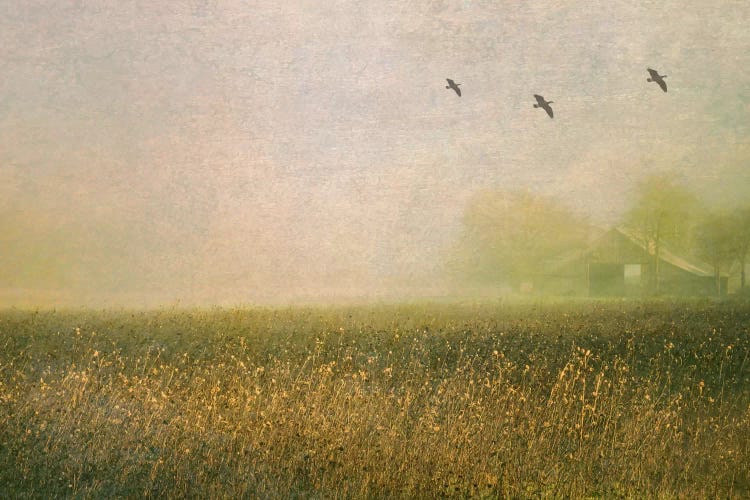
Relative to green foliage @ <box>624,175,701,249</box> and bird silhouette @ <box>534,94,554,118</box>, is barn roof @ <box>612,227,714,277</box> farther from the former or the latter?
bird silhouette @ <box>534,94,554,118</box>

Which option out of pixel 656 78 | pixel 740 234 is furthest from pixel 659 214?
pixel 656 78

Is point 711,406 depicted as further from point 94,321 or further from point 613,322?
point 94,321

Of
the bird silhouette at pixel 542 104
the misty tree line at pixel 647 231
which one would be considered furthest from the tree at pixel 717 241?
the bird silhouette at pixel 542 104

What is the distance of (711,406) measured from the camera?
27.3ft

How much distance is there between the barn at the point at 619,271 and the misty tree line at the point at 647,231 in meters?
0.68

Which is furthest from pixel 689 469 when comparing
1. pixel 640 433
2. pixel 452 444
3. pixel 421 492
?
pixel 421 492

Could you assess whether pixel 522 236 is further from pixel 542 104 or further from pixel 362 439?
pixel 362 439

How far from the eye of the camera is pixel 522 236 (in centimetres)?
3066

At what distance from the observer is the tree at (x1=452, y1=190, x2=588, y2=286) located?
24766 millimetres

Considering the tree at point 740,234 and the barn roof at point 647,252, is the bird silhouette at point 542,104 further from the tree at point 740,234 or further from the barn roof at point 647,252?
the tree at point 740,234

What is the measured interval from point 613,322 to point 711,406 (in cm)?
602

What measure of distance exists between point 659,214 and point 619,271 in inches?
179

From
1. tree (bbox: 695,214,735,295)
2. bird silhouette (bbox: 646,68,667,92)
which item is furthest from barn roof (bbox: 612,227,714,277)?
bird silhouette (bbox: 646,68,667,92)

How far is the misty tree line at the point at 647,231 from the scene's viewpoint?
27.9 meters
